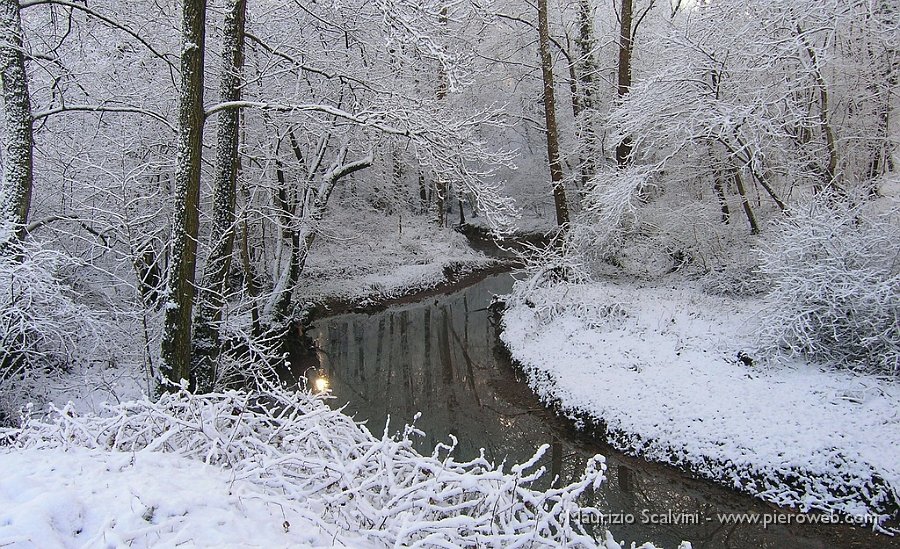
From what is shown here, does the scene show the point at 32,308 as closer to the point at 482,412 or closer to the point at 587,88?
the point at 482,412

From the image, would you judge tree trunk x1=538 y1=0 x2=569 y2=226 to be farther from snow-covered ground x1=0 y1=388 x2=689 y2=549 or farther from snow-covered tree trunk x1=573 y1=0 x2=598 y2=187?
snow-covered ground x1=0 y1=388 x2=689 y2=549

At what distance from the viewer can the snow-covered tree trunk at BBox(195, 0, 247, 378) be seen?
5824 millimetres

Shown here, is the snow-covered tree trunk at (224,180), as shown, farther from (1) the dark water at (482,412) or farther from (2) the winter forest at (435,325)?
(1) the dark water at (482,412)

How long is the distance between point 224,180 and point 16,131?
98.1 inches

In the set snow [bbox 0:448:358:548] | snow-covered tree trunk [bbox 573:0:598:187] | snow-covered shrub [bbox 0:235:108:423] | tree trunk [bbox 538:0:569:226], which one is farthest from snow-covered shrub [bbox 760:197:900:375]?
snow-covered shrub [bbox 0:235:108:423]

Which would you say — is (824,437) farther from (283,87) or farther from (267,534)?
(283,87)

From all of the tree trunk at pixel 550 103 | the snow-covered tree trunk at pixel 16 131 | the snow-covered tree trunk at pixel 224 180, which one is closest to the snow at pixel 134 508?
the snow-covered tree trunk at pixel 224 180

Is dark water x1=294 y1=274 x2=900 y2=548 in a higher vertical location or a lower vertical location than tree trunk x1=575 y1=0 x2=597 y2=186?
lower

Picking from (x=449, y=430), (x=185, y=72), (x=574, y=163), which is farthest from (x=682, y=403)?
(x=574, y=163)

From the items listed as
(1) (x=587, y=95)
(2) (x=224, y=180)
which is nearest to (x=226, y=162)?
(2) (x=224, y=180)

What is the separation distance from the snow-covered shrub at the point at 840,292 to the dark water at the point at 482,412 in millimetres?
2440

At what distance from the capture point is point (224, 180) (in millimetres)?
5879

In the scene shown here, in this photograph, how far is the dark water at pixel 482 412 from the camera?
5.23 metres

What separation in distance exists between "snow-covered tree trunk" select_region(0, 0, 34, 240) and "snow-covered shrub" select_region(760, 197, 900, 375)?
9.45m
